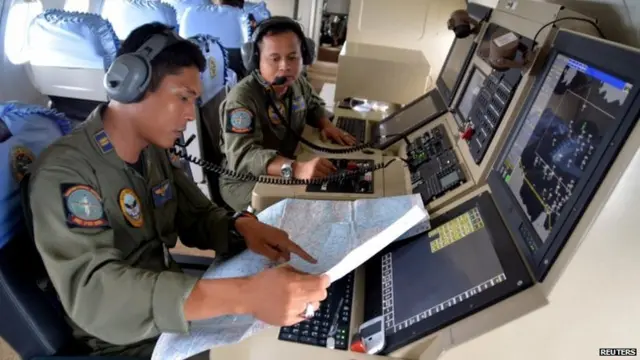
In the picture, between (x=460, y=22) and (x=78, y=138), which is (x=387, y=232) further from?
(x=460, y=22)

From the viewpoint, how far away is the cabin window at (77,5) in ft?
13.1

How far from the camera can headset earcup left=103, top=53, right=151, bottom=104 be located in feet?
3.01

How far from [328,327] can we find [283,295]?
0.13m

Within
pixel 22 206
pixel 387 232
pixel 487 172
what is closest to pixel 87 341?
pixel 22 206

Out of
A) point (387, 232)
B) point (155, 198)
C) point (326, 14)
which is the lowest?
point (326, 14)

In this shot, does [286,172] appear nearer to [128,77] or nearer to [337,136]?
[337,136]

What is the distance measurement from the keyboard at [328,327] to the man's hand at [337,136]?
101cm

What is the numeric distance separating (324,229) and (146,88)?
1.70ft

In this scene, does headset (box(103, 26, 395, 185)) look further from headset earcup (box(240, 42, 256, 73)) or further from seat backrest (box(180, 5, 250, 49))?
seat backrest (box(180, 5, 250, 49))

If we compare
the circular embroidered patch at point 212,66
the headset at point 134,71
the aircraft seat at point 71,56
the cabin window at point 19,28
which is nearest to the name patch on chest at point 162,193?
the headset at point 134,71

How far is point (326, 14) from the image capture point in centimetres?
581

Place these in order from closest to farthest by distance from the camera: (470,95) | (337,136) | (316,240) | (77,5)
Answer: (316,240), (470,95), (337,136), (77,5)

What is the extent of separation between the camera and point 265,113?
1.83m

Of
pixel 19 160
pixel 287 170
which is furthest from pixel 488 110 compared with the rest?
pixel 19 160
